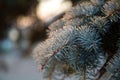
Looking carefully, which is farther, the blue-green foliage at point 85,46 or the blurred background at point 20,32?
the blurred background at point 20,32

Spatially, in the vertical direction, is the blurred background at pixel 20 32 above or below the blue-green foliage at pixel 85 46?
above

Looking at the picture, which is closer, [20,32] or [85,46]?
[85,46]

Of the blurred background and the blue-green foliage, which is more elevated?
the blurred background

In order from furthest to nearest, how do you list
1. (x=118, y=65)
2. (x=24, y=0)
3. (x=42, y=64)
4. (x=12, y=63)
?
(x=12, y=63), (x=24, y=0), (x=42, y=64), (x=118, y=65)

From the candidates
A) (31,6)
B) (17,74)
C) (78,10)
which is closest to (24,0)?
(31,6)

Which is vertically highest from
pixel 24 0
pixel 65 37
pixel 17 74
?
pixel 24 0

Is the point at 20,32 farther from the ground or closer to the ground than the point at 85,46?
farther from the ground

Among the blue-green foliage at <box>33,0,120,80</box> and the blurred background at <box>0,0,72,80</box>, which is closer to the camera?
the blue-green foliage at <box>33,0,120,80</box>

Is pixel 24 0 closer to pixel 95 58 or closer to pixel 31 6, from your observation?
pixel 31 6
